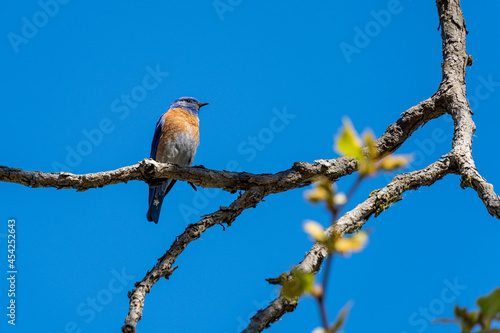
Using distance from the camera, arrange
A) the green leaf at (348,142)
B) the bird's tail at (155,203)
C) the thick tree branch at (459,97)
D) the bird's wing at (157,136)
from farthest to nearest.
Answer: the bird's wing at (157,136)
the bird's tail at (155,203)
the thick tree branch at (459,97)
the green leaf at (348,142)

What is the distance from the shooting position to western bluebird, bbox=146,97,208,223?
668 cm

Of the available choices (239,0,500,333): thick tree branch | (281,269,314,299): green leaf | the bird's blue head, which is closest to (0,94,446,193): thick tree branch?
(239,0,500,333): thick tree branch

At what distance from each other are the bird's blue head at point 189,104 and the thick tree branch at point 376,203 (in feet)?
15.0

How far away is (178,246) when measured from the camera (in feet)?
12.2

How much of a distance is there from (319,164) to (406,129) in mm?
884

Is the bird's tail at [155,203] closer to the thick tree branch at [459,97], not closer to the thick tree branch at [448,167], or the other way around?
the thick tree branch at [448,167]

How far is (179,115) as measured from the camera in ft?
23.8

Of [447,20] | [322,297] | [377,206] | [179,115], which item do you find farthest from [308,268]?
[179,115]

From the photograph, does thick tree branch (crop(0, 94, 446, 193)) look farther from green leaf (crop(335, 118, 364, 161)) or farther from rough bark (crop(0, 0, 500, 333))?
green leaf (crop(335, 118, 364, 161))

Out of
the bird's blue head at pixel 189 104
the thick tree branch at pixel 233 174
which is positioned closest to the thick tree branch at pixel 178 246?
the thick tree branch at pixel 233 174

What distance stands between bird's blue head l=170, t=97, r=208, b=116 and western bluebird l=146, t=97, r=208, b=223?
2.10 feet

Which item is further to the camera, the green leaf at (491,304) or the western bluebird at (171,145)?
the western bluebird at (171,145)

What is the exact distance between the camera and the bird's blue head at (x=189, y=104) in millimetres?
8000

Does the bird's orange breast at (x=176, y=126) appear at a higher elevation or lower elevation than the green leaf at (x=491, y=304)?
higher
